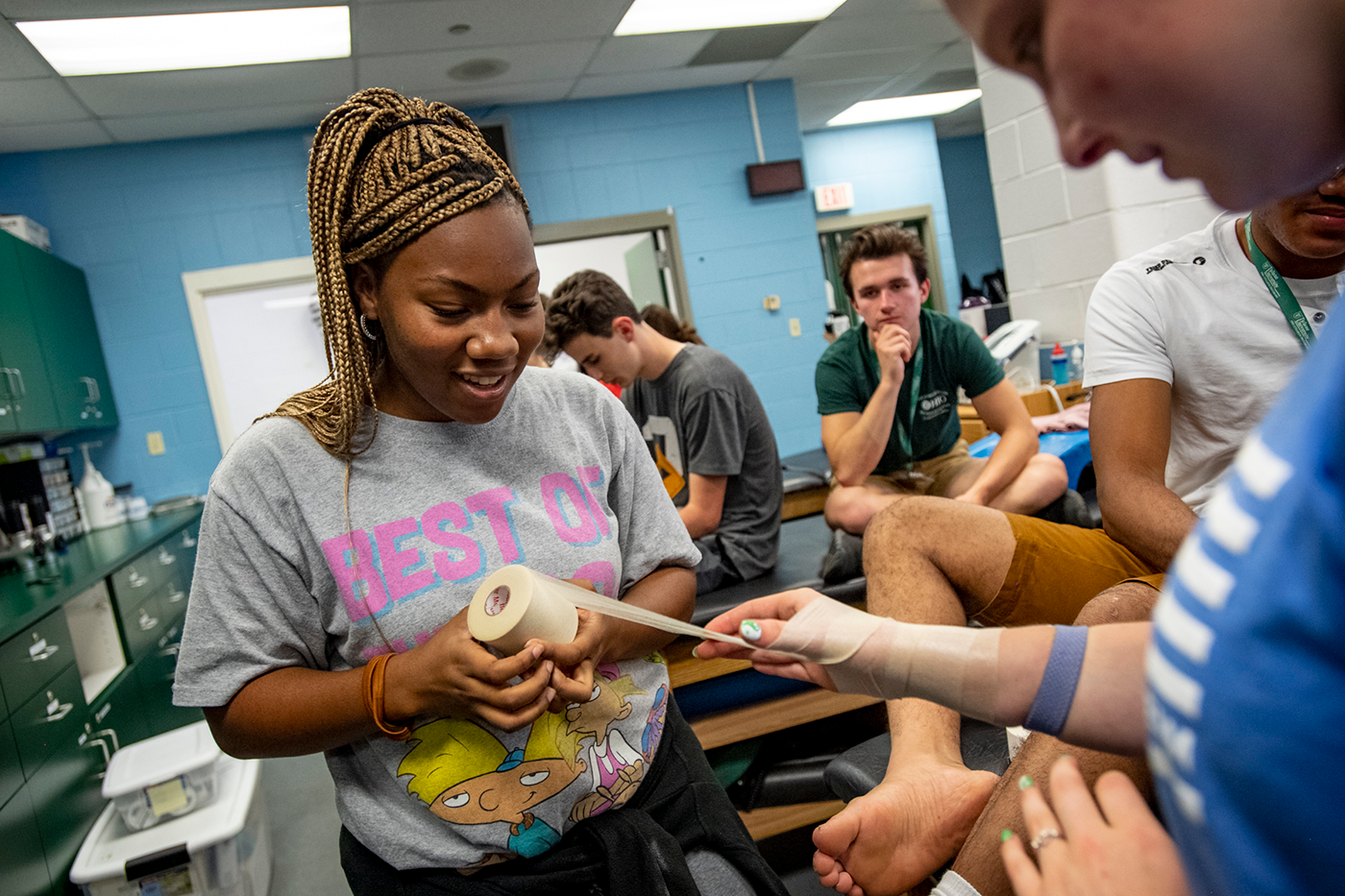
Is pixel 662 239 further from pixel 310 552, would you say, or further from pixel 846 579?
pixel 310 552

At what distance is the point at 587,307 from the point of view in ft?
8.23

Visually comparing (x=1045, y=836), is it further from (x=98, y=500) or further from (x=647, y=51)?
(x=98, y=500)

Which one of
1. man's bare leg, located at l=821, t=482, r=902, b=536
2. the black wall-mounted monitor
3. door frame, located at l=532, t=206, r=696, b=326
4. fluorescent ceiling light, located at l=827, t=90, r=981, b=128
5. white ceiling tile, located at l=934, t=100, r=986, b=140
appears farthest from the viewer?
white ceiling tile, located at l=934, t=100, r=986, b=140

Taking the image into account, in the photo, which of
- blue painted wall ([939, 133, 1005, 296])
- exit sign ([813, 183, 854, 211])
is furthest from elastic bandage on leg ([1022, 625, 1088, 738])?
blue painted wall ([939, 133, 1005, 296])

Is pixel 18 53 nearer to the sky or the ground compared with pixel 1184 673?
nearer to the sky

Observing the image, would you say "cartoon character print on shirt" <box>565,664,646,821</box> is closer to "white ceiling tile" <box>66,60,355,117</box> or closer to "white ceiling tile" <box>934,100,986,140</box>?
"white ceiling tile" <box>66,60,355,117</box>

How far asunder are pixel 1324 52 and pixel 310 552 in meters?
0.99

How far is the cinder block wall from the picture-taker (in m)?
3.06

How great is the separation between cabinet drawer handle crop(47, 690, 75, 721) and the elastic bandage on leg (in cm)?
268

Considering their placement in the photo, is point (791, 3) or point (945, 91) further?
point (945, 91)

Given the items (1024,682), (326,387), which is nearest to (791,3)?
(326,387)

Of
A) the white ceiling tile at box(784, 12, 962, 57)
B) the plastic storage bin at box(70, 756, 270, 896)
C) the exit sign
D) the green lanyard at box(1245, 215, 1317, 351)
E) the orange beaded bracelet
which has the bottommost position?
the plastic storage bin at box(70, 756, 270, 896)

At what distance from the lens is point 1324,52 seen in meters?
0.38

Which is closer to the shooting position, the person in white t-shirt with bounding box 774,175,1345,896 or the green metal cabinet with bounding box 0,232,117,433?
the person in white t-shirt with bounding box 774,175,1345,896
